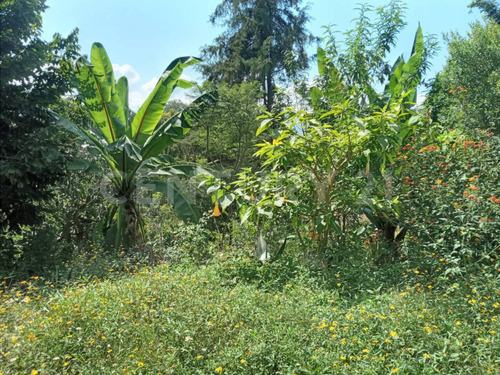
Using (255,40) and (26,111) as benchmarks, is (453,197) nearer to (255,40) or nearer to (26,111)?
(26,111)

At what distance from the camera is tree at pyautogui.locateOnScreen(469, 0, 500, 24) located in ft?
46.0

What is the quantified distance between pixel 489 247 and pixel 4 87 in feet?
20.2

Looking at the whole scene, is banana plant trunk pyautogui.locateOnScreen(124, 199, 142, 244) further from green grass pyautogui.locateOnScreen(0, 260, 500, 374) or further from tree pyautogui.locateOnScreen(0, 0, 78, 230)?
green grass pyautogui.locateOnScreen(0, 260, 500, 374)

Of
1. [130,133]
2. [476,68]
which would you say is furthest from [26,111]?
[476,68]

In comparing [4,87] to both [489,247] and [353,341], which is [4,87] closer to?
[353,341]

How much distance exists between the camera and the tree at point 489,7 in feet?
46.0

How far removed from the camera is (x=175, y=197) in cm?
634

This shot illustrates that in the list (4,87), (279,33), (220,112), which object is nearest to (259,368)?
(4,87)

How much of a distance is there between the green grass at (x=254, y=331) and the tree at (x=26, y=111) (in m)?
2.20

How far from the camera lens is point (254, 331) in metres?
2.71

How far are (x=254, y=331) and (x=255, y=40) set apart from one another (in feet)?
39.6

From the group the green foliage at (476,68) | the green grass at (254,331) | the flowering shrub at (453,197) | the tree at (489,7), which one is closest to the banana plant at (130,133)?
the green grass at (254,331)

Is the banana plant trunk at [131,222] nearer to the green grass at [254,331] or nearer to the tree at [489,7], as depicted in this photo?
the green grass at [254,331]

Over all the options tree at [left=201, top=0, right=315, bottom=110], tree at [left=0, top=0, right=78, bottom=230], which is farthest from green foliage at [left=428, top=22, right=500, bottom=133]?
tree at [left=0, top=0, right=78, bottom=230]
